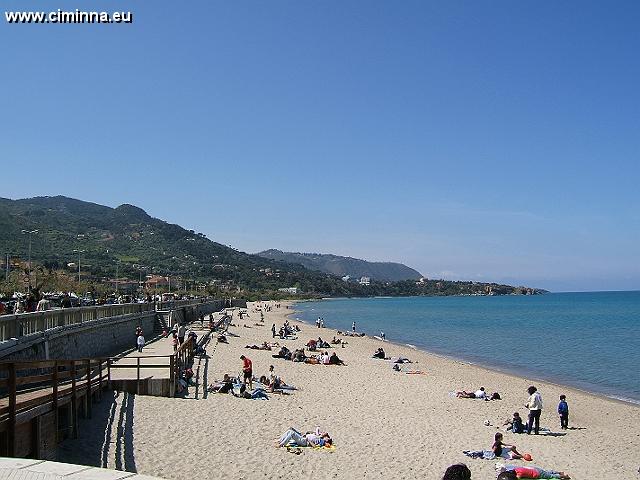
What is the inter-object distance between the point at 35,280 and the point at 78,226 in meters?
160

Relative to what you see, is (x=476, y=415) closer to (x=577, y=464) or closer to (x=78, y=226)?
(x=577, y=464)

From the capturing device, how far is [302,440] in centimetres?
1263

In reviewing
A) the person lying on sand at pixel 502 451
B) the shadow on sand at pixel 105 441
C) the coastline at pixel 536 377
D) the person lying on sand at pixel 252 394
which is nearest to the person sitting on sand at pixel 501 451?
the person lying on sand at pixel 502 451

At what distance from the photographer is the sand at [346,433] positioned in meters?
11.0

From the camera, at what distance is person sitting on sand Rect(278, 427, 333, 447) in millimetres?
12525

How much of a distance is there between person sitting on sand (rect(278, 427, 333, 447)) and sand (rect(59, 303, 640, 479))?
12.4 inches

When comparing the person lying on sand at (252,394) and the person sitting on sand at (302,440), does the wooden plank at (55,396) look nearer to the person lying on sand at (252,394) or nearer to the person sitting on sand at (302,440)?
the person sitting on sand at (302,440)

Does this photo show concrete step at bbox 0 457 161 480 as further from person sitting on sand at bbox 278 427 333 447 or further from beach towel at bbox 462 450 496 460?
beach towel at bbox 462 450 496 460

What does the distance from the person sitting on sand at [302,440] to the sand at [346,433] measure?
12.4 inches

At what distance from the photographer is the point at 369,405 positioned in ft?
61.2

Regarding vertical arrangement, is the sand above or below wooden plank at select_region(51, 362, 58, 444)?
below

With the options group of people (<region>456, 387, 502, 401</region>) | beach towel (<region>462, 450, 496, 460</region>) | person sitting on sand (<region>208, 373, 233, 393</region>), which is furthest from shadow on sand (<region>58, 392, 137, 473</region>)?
group of people (<region>456, 387, 502, 401</region>)

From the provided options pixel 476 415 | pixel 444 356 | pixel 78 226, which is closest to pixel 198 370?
pixel 476 415

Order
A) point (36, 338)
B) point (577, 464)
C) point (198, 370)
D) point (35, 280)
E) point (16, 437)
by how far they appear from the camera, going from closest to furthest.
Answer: point (16, 437) < point (577, 464) < point (36, 338) < point (198, 370) < point (35, 280)
